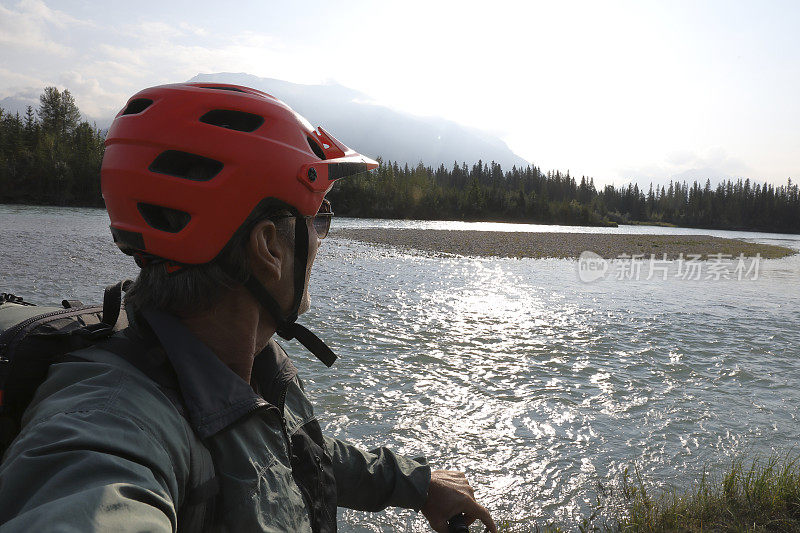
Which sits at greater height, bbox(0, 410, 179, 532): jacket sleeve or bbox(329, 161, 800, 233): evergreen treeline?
bbox(329, 161, 800, 233): evergreen treeline

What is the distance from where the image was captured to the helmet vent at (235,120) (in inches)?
83.2

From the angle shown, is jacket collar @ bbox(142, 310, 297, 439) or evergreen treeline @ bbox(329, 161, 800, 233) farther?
evergreen treeline @ bbox(329, 161, 800, 233)

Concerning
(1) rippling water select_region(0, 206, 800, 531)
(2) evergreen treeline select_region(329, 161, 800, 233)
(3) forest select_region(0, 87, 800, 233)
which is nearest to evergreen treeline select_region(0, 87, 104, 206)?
(3) forest select_region(0, 87, 800, 233)

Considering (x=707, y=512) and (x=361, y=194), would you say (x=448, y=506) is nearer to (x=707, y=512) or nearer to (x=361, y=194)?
(x=707, y=512)

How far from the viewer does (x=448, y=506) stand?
8.34 feet

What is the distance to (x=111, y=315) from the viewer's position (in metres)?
1.87

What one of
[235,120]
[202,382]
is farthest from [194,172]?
[202,382]

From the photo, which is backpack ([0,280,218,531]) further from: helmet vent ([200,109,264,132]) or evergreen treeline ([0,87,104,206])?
evergreen treeline ([0,87,104,206])

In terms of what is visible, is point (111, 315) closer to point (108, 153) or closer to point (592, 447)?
point (108, 153)

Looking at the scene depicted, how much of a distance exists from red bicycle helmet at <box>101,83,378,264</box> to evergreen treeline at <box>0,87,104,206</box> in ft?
352

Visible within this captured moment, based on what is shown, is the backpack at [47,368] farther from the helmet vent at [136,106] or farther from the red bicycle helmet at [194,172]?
the helmet vent at [136,106]

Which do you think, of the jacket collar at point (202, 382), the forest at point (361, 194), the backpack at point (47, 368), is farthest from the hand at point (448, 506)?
the forest at point (361, 194)

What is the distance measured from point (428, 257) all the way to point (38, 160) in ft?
341

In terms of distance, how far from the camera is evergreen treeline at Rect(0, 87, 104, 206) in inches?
3829
